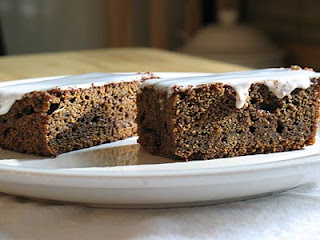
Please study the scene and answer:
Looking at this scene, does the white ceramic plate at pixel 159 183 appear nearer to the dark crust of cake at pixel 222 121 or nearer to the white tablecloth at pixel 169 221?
the white tablecloth at pixel 169 221

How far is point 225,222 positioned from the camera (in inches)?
28.1

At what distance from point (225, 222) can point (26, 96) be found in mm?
421

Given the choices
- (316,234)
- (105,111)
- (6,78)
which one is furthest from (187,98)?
(6,78)

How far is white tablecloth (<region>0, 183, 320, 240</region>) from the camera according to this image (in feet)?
2.24

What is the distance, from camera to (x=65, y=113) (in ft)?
3.21

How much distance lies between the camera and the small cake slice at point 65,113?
0.96m
